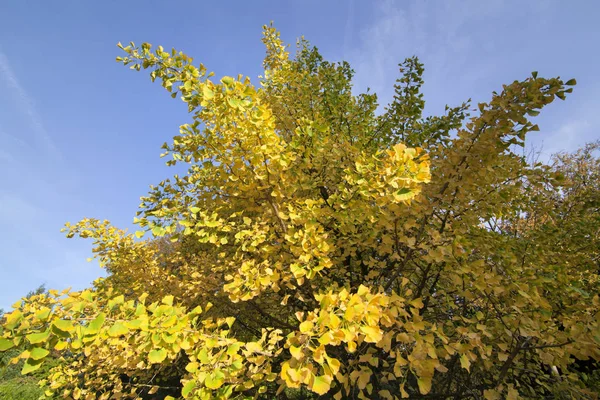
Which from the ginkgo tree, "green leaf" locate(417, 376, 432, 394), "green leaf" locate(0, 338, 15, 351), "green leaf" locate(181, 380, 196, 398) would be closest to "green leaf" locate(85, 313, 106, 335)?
the ginkgo tree

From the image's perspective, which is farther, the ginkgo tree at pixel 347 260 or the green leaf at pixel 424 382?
the green leaf at pixel 424 382

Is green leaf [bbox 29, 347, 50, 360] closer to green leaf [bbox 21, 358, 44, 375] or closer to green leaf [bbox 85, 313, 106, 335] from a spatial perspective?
green leaf [bbox 21, 358, 44, 375]

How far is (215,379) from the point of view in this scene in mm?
1538

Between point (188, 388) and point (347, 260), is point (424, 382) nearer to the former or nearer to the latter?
point (188, 388)

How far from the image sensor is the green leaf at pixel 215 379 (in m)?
1.49

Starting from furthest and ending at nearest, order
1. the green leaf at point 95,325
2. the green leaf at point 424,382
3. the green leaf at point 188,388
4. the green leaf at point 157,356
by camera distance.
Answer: the green leaf at point 424,382
the green leaf at point 188,388
the green leaf at point 157,356
the green leaf at point 95,325

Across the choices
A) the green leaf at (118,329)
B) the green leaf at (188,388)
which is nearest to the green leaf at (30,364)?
the green leaf at (118,329)

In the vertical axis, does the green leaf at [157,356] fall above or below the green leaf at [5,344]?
below

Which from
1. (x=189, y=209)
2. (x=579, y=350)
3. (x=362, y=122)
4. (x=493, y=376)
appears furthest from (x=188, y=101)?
(x=493, y=376)

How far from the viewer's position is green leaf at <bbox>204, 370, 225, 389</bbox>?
149 centimetres

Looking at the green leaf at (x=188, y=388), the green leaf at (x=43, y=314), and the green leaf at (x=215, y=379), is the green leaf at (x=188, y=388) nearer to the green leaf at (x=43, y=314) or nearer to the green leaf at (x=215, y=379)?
the green leaf at (x=215, y=379)

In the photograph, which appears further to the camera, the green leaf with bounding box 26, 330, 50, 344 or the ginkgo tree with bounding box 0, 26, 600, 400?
the ginkgo tree with bounding box 0, 26, 600, 400

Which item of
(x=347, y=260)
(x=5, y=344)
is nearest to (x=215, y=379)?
(x=5, y=344)

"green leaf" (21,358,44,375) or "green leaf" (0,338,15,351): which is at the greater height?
"green leaf" (0,338,15,351)
